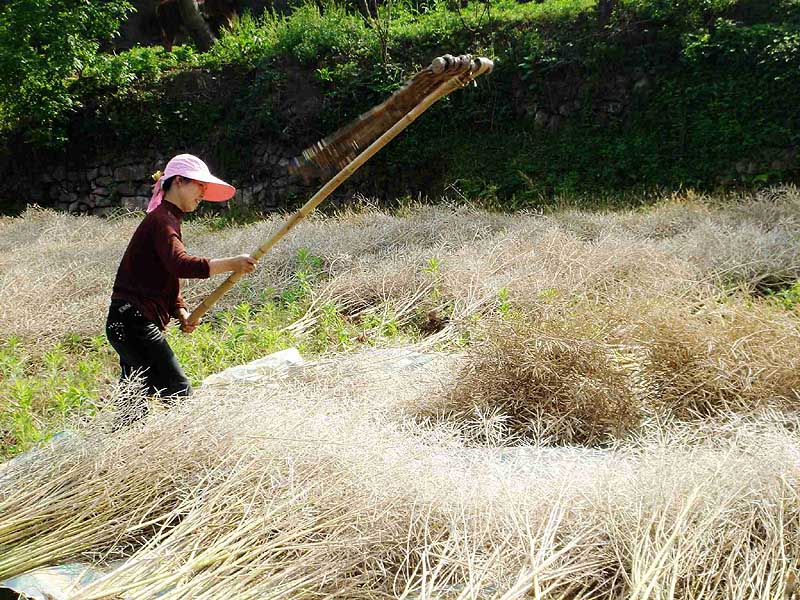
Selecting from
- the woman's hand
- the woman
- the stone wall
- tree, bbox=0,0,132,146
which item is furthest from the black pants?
tree, bbox=0,0,132,146

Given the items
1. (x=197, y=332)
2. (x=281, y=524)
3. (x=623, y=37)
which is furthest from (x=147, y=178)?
(x=281, y=524)

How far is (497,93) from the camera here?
1110 cm

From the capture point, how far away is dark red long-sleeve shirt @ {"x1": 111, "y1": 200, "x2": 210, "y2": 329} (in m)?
3.42

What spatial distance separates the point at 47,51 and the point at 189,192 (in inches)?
387

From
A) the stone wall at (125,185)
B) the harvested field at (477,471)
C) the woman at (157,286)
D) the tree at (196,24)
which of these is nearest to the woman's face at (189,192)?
the woman at (157,286)

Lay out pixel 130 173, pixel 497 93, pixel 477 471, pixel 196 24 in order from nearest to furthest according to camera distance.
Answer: pixel 477 471 < pixel 497 93 < pixel 130 173 < pixel 196 24

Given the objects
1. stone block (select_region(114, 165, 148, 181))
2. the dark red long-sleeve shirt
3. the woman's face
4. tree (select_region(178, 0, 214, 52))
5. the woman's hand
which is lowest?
stone block (select_region(114, 165, 148, 181))

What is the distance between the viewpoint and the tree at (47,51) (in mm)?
11602

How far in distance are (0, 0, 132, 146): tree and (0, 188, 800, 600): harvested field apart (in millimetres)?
9411

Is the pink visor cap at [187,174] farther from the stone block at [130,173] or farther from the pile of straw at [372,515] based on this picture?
the stone block at [130,173]

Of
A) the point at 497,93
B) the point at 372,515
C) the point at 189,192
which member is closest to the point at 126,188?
the point at 497,93

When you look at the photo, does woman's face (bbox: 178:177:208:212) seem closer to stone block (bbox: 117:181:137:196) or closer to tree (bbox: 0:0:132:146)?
tree (bbox: 0:0:132:146)

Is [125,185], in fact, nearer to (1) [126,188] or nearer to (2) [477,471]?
(1) [126,188]

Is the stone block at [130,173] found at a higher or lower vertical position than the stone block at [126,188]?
higher
